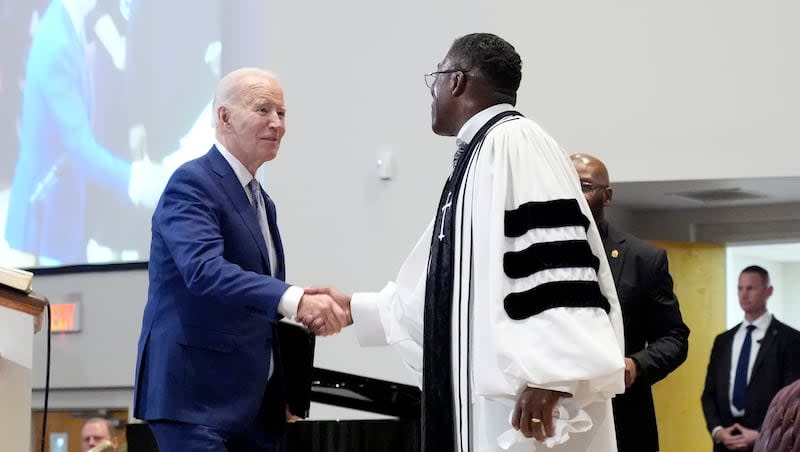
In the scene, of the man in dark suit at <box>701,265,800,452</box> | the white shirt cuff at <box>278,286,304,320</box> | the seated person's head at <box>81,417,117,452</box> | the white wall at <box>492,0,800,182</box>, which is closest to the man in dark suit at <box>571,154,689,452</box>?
the white shirt cuff at <box>278,286,304,320</box>

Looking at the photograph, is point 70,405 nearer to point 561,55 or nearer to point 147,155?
point 147,155

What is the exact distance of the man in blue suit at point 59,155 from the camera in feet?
32.1

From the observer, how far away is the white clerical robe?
9.71ft

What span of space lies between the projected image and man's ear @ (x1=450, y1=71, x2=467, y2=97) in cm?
601

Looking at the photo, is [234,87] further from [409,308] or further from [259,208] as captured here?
[409,308]

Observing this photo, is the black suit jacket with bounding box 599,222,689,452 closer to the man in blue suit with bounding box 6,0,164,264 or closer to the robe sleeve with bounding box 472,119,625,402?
the robe sleeve with bounding box 472,119,625,402

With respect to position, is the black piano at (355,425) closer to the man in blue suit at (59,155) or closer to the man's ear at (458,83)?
the man's ear at (458,83)

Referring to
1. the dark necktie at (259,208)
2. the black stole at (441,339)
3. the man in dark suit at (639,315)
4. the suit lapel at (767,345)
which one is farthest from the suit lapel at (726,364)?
the black stole at (441,339)

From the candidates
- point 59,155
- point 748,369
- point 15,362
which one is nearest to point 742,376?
point 748,369

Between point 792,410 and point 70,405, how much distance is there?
758cm

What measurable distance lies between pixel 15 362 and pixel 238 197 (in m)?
0.86

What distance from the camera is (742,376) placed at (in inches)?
305

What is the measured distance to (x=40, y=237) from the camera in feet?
32.8

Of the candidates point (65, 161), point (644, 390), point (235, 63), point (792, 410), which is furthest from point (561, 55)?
point (792, 410)
